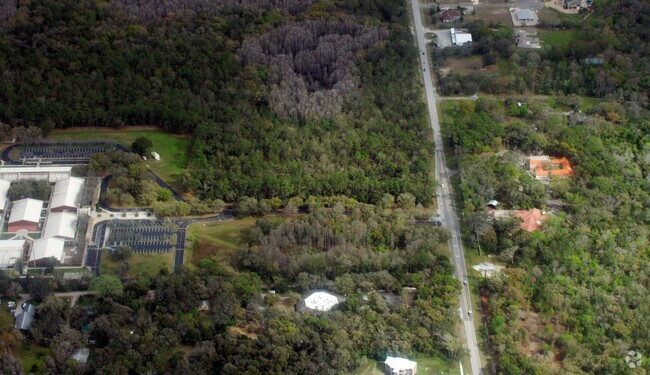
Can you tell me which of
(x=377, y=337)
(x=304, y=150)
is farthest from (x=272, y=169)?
(x=377, y=337)

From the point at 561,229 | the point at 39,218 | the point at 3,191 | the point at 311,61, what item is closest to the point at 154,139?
the point at 39,218

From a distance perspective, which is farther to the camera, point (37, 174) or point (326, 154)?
point (326, 154)

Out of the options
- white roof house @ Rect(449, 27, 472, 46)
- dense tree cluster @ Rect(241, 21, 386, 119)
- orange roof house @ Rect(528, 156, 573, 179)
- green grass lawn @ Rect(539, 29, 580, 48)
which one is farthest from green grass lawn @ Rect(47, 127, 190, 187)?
green grass lawn @ Rect(539, 29, 580, 48)

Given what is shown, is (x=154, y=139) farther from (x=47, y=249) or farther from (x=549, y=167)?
(x=549, y=167)

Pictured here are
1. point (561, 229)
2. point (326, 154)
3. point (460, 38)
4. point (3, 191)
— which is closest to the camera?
point (561, 229)

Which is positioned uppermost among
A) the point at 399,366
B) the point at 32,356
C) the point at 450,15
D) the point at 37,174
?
the point at 450,15

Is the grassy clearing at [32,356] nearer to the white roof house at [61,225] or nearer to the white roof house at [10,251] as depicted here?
the white roof house at [10,251]

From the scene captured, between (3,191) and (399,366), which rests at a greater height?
(399,366)

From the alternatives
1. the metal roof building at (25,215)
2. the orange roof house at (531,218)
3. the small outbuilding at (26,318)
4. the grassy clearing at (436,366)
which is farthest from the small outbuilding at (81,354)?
the orange roof house at (531,218)

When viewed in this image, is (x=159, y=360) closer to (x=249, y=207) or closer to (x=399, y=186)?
(x=249, y=207)
